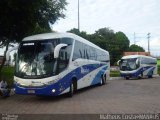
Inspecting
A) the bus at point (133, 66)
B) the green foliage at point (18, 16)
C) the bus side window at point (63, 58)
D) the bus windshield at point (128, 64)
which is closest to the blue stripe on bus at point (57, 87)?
the bus side window at point (63, 58)

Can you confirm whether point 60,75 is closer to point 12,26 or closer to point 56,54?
point 56,54

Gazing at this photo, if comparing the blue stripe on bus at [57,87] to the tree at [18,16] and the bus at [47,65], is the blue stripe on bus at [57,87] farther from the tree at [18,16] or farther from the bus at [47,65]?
the tree at [18,16]

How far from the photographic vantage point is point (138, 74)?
44125mm

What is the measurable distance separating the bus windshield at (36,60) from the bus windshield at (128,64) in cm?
2705

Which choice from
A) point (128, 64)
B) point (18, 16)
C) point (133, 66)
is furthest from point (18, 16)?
point (128, 64)

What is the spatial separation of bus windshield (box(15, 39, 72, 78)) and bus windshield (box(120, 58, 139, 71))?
2705 cm

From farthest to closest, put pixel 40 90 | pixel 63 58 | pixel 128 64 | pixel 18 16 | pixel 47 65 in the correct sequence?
pixel 128 64
pixel 18 16
pixel 63 58
pixel 47 65
pixel 40 90

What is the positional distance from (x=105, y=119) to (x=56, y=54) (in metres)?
6.06

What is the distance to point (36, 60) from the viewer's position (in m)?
17.3

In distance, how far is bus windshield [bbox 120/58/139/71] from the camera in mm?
44031

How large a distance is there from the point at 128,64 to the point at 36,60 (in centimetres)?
2836

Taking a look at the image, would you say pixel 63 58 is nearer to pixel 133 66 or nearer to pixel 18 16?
pixel 18 16

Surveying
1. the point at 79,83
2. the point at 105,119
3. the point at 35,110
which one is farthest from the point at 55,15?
the point at 105,119

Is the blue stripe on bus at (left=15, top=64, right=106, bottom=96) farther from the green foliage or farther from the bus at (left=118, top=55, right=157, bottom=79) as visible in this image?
the bus at (left=118, top=55, right=157, bottom=79)
